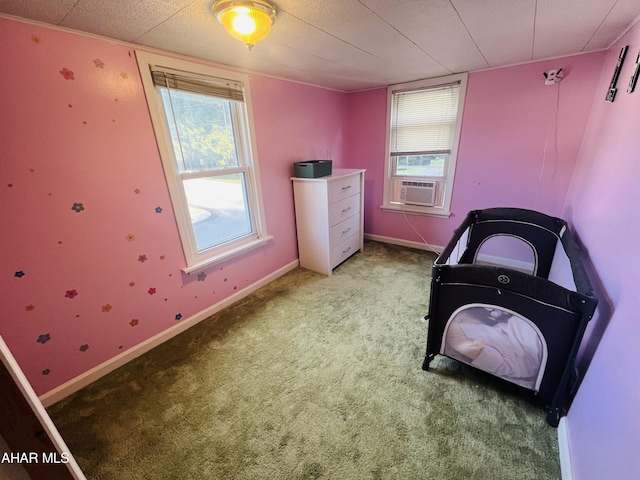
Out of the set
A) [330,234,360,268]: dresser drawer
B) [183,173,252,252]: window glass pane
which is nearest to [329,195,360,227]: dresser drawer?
[330,234,360,268]: dresser drawer

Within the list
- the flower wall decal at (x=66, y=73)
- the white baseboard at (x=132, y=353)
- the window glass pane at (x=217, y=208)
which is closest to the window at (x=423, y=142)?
the window glass pane at (x=217, y=208)

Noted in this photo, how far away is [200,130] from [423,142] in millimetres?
2439

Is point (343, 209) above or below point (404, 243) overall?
above

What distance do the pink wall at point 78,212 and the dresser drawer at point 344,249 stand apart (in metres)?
1.47

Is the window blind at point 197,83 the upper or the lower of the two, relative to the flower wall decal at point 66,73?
upper

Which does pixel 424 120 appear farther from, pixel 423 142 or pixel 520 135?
pixel 520 135

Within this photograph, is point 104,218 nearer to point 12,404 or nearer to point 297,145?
point 12,404

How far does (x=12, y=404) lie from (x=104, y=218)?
129 centimetres

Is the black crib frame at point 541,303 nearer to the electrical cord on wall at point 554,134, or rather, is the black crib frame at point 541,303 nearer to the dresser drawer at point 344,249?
the electrical cord on wall at point 554,134

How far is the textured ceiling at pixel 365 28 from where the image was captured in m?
1.17

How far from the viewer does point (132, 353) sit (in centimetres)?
182

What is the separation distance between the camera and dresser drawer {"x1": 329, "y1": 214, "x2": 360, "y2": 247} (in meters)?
2.82

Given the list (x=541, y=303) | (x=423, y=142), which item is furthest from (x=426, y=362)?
(x=423, y=142)

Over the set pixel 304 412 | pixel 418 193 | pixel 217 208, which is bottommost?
pixel 304 412
